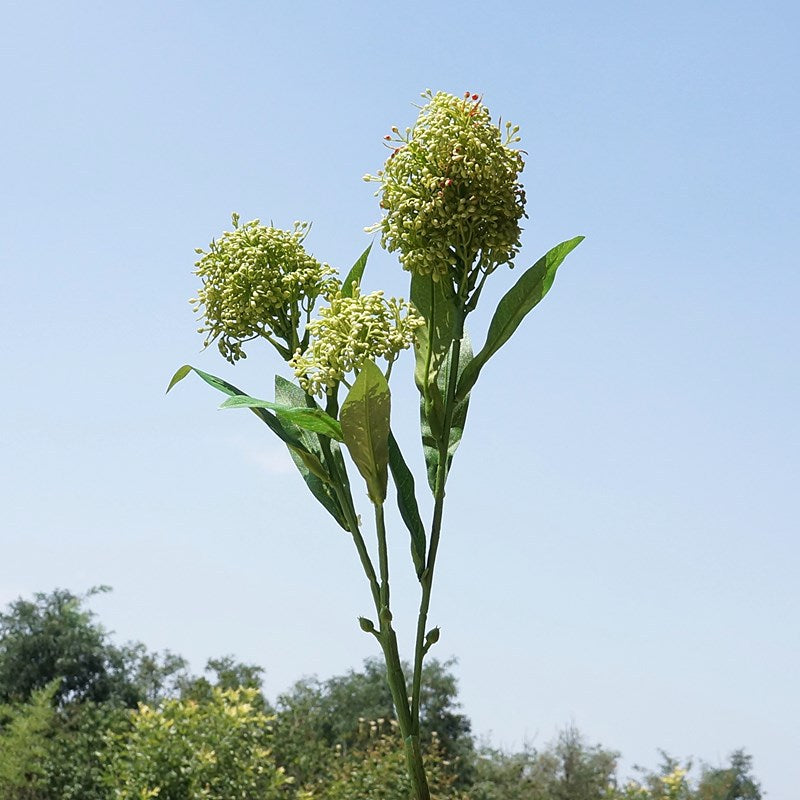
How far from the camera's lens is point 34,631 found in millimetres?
8586

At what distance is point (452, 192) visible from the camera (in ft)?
7.37

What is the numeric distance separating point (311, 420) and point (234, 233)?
559mm

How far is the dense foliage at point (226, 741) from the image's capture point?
18.8ft

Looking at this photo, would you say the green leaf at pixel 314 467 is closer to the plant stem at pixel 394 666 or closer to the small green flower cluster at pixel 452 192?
the plant stem at pixel 394 666

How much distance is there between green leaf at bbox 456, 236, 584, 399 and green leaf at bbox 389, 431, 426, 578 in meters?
0.27

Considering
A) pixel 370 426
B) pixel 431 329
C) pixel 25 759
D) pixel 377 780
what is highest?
pixel 25 759

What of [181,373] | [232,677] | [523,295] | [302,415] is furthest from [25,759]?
[523,295]

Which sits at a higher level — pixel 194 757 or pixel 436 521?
pixel 194 757

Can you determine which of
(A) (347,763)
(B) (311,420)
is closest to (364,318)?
(B) (311,420)

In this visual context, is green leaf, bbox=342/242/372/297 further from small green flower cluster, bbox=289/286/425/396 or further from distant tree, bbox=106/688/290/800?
distant tree, bbox=106/688/290/800

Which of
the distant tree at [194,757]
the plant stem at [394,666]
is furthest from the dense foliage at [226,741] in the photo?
the plant stem at [394,666]

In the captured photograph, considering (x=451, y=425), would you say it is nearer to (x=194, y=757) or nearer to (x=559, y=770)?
(x=194, y=757)

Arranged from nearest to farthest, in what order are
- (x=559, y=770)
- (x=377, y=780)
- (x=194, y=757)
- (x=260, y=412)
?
1. (x=260, y=412)
2. (x=194, y=757)
3. (x=377, y=780)
4. (x=559, y=770)

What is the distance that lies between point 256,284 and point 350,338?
0.35 m
